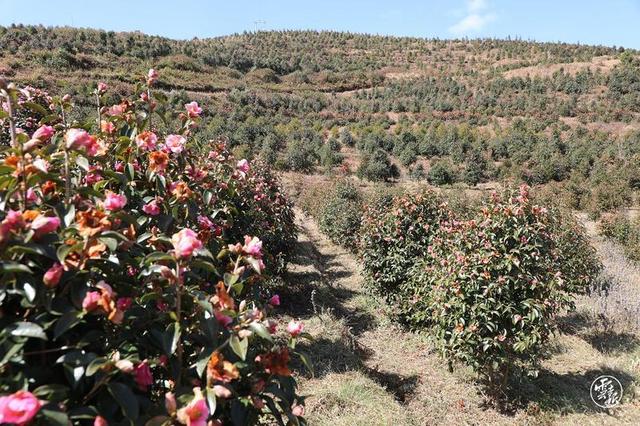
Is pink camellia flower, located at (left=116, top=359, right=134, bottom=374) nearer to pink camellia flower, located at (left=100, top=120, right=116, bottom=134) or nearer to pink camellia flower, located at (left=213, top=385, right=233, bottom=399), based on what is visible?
pink camellia flower, located at (left=213, top=385, right=233, bottom=399)

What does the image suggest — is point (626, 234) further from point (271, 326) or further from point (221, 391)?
point (221, 391)

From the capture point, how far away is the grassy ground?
4.11 metres

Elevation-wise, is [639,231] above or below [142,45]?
below

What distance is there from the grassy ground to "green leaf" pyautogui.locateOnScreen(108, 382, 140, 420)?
1.98 meters

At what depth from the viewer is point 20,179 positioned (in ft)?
3.68

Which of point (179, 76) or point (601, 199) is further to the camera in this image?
point (179, 76)

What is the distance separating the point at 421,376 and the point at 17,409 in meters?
4.89

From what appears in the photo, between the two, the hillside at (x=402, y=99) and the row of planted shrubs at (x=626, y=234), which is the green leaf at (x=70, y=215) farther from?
the hillside at (x=402, y=99)

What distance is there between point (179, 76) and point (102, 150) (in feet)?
120

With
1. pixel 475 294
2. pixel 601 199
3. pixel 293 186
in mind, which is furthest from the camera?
pixel 293 186

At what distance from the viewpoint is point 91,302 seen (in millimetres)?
976

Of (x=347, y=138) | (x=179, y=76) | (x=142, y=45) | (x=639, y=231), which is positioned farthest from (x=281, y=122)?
(x=639, y=231)

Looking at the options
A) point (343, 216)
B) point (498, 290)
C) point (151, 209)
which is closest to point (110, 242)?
point (151, 209)

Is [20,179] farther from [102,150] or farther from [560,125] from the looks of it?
[560,125]
